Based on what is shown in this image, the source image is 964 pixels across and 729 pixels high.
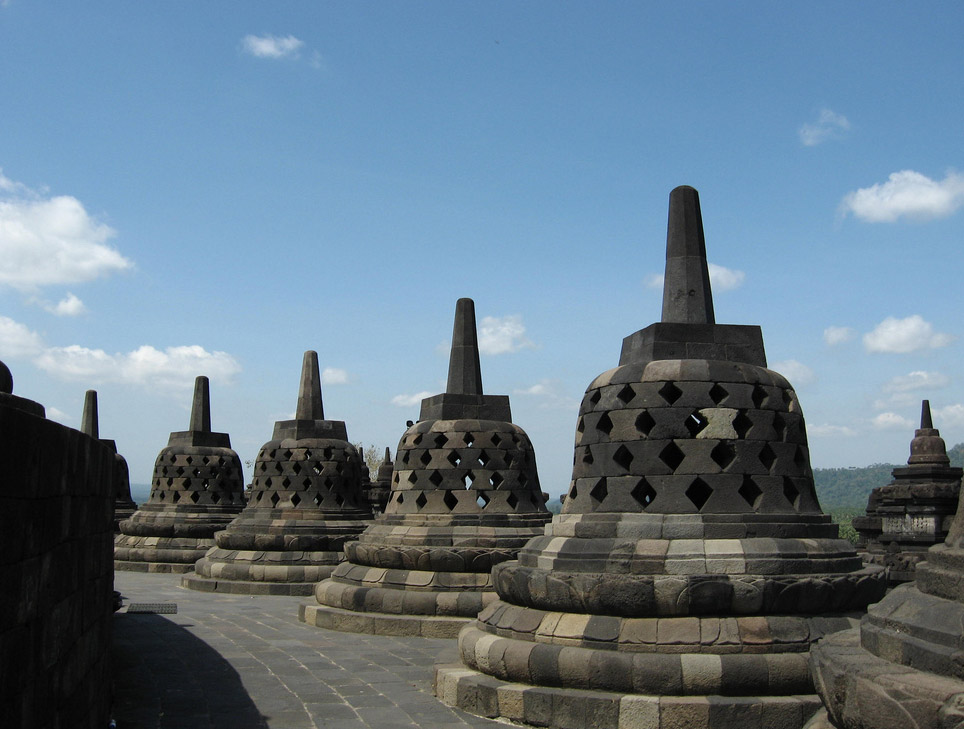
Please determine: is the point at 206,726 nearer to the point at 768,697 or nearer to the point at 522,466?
the point at 768,697

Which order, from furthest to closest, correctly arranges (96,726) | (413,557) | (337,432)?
(337,432), (413,557), (96,726)

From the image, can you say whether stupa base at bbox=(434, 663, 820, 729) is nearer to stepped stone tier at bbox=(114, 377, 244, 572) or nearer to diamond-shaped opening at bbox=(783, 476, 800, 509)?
diamond-shaped opening at bbox=(783, 476, 800, 509)

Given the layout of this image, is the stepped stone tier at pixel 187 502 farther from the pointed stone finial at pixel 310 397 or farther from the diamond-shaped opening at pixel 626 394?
the diamond-shaped opening at pixel 626 394

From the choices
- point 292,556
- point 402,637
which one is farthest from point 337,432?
point 402,637

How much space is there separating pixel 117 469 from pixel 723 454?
2155 cm

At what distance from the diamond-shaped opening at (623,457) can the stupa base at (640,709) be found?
1819mm

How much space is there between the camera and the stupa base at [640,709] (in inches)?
243

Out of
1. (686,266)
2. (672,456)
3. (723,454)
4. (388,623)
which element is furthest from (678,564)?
(388,623)

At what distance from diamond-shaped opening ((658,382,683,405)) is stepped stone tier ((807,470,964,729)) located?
3488 millimetres

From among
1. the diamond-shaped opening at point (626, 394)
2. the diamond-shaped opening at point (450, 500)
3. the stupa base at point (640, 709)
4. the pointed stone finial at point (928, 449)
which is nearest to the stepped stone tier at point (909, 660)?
the stupa base at point (640, 709)

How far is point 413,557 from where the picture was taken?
38.5 ft

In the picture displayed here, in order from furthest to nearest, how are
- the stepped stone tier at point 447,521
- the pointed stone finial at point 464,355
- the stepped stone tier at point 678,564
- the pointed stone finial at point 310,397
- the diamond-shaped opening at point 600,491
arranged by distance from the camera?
the pointed stone finial at point 310,397
the pointed stone finial at point 464,355
the stepped stone tier at point 447,521
the diamond-shaped opening at point 600,491
the stepped stone tier at point 678,564

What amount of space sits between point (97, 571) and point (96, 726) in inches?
34.4

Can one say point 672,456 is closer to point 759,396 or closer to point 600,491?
point 600,491
